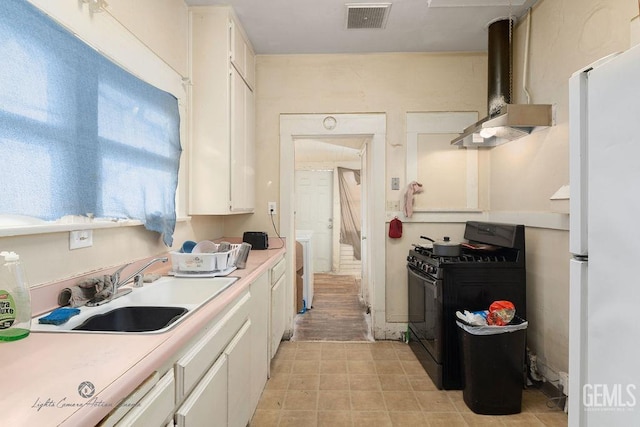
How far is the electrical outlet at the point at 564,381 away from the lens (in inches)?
85.4

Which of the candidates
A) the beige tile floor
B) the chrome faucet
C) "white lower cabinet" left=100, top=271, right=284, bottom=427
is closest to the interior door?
the beige tile floor

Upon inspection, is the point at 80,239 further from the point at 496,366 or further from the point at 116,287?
the point at 496,366

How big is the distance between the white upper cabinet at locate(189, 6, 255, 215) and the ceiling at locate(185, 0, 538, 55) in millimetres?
163

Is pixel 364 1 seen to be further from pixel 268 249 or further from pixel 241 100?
pixel 268 249

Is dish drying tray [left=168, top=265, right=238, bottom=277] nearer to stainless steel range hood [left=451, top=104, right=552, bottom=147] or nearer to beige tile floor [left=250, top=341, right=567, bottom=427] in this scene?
beige tile floor [left=250, top=341, right=567, bottom=427]

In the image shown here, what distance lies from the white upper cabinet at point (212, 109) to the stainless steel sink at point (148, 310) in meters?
0.91

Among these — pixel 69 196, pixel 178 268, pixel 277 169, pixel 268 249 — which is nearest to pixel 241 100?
pixel 277 169

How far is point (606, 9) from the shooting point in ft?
6.19

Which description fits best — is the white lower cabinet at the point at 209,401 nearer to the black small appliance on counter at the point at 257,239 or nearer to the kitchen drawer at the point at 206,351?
the kitchen drawer at the point at 206,351

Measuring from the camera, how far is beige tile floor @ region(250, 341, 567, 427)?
208 centimetres

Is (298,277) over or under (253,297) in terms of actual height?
under

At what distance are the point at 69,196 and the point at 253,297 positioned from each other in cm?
103

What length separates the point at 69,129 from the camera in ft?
4.35

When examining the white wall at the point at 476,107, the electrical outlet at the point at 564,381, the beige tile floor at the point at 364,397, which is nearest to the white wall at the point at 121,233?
the white wall at the point at 476,107
